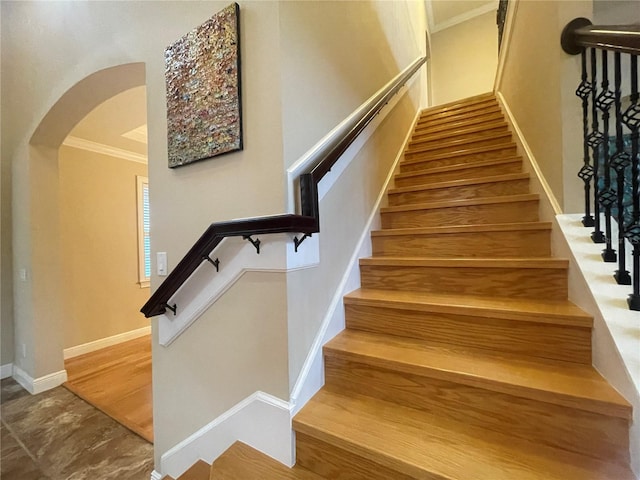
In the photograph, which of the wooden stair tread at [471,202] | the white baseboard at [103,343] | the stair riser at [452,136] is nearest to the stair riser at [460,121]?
the stair riser at [452,136]

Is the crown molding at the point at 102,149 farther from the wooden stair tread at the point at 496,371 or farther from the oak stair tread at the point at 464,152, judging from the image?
the wooden stair tread at the point at 496,371

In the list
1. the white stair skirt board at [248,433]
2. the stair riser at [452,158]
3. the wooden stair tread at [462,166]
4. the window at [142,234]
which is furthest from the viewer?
the window at [142,234]

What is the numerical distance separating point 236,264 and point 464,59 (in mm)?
6537

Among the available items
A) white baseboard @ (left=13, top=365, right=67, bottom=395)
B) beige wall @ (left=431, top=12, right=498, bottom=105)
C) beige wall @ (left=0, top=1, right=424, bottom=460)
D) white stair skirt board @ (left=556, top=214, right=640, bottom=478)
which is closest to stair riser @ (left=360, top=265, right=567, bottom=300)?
white stair skirt board @ (left=556, top=214, right=640, bottom=478)

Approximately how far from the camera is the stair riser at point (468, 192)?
186cm

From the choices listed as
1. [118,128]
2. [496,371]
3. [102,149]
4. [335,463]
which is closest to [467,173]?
[496,371]

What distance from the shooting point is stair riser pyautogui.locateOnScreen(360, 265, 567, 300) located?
1.26 m

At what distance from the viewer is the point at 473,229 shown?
159 centimetres

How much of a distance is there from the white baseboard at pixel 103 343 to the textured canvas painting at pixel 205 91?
3.42 meters

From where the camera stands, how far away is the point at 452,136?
2695mm

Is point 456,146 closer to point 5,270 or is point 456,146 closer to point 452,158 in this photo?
point 452,158

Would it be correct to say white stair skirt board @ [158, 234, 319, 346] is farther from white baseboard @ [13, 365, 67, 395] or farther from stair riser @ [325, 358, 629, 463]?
white baseboard @ [13, 365, 67, 395]

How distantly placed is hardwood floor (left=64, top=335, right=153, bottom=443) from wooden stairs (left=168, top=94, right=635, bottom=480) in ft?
4.63

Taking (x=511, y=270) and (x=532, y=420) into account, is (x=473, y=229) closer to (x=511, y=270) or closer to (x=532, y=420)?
(x=511, y=270)
